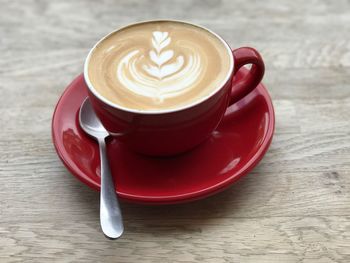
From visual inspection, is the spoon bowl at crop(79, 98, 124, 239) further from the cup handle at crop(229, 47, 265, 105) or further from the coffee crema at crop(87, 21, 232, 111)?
the cup handle at crop(229, 47, 265, 105)

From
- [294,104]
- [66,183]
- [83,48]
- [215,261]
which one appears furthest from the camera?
[83,48]

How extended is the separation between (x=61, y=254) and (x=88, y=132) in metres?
0.19

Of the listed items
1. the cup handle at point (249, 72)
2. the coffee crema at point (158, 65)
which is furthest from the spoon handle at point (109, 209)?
the cup handle at point (249, 72)

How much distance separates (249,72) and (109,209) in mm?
287

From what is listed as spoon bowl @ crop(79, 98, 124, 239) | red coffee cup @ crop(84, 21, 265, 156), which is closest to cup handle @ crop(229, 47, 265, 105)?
red coffee cup @ crop(84, 21, 265, 156)

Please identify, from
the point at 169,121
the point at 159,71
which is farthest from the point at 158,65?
the point at 169,121

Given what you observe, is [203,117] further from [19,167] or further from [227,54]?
[19,167]

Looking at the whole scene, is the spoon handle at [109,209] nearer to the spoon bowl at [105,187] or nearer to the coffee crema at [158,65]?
the spoon bowl at [105,187]

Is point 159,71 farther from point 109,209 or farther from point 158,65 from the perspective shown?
point 109,209

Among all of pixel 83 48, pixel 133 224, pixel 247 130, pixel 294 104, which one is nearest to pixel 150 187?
pixel 133 224

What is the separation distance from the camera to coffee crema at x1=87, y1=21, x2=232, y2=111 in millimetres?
619

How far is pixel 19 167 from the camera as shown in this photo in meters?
0.71

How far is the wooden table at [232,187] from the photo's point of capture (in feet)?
1.96

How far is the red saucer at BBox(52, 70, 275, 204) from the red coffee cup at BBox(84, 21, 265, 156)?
0.08 ft
